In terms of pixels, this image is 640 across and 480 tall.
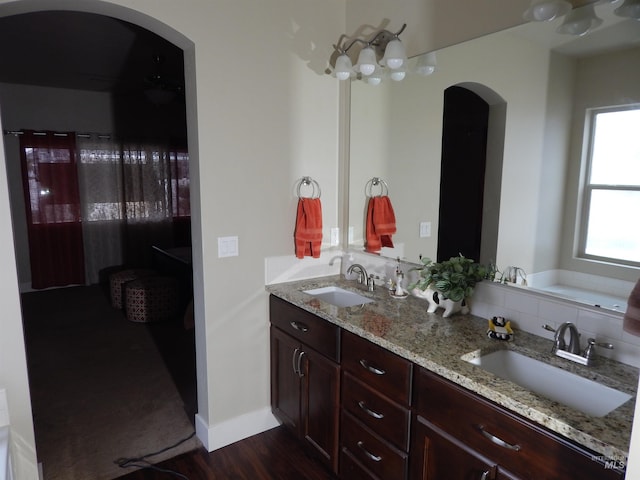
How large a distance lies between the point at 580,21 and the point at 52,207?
235 inches

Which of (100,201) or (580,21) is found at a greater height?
(580,21)

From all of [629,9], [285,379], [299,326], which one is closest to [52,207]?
[285,379]

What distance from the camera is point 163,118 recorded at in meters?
6.39

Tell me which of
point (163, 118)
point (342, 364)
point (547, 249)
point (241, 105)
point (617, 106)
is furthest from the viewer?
point (163, 118)

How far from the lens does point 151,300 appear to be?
4398 millimetres

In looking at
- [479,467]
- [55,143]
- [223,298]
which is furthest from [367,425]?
[55,143]

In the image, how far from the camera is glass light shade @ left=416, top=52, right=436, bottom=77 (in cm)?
215

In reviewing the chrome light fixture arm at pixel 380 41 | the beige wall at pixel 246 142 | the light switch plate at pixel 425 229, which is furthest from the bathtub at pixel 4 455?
the chrome light fixture arm at pixel 380 41

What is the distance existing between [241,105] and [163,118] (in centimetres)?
467

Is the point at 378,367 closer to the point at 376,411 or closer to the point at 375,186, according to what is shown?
the point at 376,411

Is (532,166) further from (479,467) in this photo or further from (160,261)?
(160,261)

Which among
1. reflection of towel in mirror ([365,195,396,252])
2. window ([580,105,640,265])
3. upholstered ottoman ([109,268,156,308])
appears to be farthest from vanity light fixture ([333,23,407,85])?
upholstered ottoman ([109,268,156,308])

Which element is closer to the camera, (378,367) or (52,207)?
(378,367)

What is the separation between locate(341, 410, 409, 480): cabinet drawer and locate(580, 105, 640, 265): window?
3.54 feet
